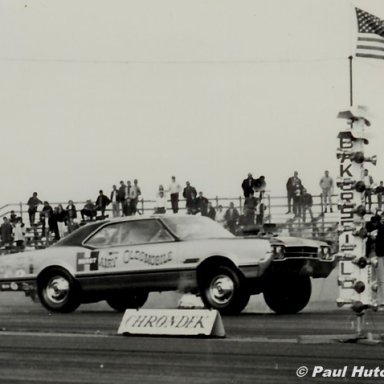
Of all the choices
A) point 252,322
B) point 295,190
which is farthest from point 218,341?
point 295,190

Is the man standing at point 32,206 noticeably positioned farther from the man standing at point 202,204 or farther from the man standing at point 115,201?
the man standing at point 202,204

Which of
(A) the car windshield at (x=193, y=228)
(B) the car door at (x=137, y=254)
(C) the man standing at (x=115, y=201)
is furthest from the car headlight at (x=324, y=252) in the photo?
(C) the man standing at (x=115, y=201)

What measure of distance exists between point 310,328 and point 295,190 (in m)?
13.8

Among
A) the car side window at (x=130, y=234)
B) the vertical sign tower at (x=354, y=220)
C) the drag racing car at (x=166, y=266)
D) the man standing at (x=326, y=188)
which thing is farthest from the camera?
the man standing at (x=326, y=188)

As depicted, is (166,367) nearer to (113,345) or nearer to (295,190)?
(113,345)

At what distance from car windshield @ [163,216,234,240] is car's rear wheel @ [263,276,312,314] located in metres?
0.96

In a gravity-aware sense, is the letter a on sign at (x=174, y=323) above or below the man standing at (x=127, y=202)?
below

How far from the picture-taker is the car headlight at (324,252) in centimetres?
1605

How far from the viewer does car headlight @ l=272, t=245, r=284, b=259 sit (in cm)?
1544

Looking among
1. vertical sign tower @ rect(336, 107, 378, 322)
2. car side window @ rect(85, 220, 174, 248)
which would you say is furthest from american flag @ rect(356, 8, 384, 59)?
car side window @ rect(85, 220, 174, 248)

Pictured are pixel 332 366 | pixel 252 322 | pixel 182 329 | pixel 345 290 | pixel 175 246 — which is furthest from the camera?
pixel 175 246

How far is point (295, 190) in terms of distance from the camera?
87.0 ft

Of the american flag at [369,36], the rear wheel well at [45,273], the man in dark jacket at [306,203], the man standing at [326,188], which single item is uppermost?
the american flag at [369,36]

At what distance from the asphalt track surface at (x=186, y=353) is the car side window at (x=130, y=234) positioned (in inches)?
95.8
